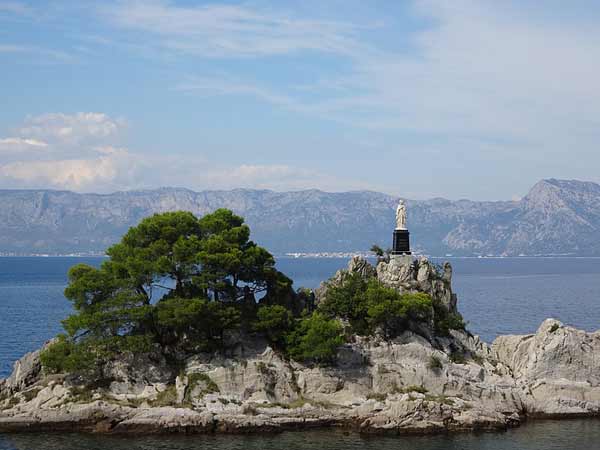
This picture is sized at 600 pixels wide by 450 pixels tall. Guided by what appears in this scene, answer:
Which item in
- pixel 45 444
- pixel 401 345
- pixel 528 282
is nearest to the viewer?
pixel 45 444

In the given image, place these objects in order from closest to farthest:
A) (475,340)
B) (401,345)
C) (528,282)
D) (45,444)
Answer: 1. (45,444)
2. (401,345)
3. (475,340)
4. (528,282)

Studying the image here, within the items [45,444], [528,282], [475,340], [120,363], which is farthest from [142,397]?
[528,282]

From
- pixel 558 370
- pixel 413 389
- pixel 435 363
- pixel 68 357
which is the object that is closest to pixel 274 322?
pixel 413 389

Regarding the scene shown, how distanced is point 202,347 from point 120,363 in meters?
5.80

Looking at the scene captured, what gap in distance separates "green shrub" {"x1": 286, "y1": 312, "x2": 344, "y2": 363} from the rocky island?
114mm

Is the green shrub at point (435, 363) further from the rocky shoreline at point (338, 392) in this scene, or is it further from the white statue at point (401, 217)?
the white statue at point (401, 217)

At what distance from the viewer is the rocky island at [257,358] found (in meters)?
57.4

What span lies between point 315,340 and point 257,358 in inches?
171

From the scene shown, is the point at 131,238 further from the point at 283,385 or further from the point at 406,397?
the point at 406,397

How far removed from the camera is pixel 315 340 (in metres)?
61.2

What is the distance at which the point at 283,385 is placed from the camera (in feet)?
198

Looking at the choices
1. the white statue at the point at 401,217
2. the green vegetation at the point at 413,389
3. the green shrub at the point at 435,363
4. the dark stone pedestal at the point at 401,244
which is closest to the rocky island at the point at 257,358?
the green shrub at the point at 435,363

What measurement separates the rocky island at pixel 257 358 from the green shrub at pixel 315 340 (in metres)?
0.11

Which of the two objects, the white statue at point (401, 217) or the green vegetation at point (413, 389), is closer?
the green vegetation at point (413, 389)
